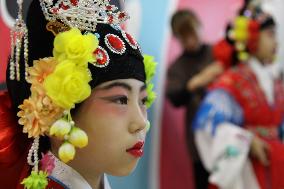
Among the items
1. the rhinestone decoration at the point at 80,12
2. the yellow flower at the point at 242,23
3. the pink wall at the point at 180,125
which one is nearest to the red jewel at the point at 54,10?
the rhinestone decoration at the point at 80,12

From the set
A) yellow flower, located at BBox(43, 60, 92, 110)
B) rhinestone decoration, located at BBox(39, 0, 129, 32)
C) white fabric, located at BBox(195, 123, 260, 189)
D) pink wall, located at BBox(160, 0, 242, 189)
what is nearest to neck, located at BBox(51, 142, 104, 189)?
yellow flower, located at BBox(43, 60, 92, 110)

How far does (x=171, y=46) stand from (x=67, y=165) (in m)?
Answer: 1.66

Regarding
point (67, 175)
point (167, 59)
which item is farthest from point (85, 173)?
point (167, 59)

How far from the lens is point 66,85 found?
877 millimetres

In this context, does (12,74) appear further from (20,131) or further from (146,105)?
(146,105)

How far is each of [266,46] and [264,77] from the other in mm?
117

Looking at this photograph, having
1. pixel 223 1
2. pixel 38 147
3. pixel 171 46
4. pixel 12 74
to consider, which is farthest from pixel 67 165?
pixel 223 1

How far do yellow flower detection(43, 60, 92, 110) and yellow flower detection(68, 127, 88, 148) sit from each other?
46 mm

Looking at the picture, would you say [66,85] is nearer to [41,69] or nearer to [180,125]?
[41,69]

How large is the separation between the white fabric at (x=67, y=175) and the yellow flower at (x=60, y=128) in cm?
9

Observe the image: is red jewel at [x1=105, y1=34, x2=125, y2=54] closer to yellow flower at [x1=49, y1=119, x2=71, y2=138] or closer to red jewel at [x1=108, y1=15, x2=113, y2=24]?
red jewel at [x1=108, y1=15, x2=113, y2=24]

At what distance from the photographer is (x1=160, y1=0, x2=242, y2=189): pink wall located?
254 centimetres

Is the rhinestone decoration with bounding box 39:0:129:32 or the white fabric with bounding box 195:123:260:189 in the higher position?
the rhinestone decoration with bounding box 39:0:129:32

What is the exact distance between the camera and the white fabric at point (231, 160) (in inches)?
75.5
